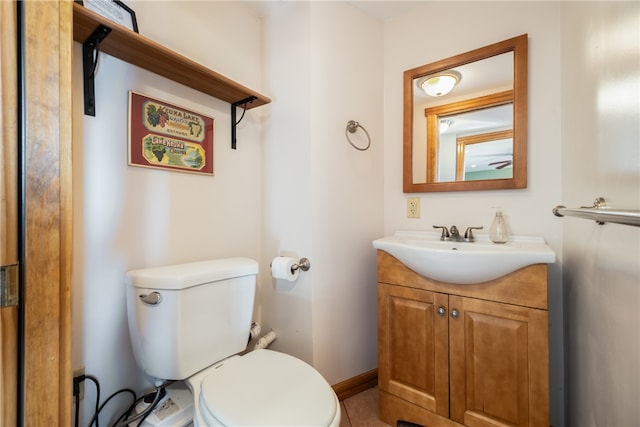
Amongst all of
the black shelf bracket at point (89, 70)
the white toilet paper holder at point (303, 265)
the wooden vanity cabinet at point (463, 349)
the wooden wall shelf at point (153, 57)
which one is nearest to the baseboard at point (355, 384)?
the wooden vanity cabinet at point (463, 349)

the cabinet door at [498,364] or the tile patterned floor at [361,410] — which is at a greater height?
the cabinet door at [498,364]

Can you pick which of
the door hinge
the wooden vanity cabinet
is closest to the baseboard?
the wooden vanity cabinet

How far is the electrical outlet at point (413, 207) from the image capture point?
5.36ft

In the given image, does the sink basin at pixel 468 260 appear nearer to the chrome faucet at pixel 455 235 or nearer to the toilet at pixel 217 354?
the chrome faucet at pixel 455 235

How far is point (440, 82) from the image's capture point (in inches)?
61.8

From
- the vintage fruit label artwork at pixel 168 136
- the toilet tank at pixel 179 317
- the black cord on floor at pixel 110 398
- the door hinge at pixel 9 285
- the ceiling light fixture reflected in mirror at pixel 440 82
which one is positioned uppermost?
the ceiling light fixture reflected in mirror at pixel 440 82

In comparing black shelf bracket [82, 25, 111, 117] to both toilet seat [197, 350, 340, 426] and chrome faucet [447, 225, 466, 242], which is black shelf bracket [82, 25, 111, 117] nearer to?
toilet seat [197, 350, 340, 426]

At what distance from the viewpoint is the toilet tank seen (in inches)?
38.9

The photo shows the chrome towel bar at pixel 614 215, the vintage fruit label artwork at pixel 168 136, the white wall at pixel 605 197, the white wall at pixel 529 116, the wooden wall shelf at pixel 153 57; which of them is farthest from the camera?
the white wall at pixel 529 116

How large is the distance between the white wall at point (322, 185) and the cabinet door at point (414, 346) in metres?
0.27

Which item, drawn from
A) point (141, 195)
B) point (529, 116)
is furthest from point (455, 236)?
point (141, 195)

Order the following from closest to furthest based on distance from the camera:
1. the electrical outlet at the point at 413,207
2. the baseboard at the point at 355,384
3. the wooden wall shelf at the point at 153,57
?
the wooden wall shelf at the point at 153,57
the baseboard at the point at 355,384
the electrical outlet at the point at 413,207

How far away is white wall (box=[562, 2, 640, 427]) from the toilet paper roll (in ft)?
3.65

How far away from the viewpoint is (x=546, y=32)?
4.24 ft
